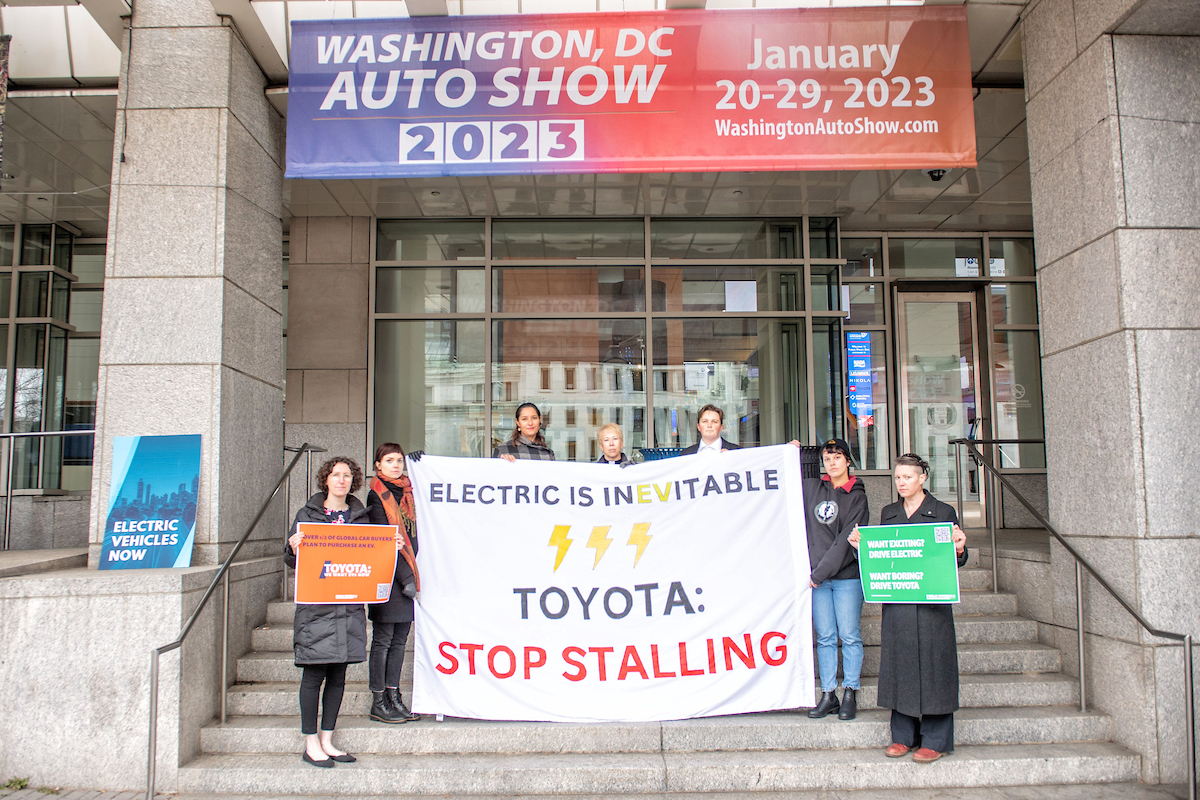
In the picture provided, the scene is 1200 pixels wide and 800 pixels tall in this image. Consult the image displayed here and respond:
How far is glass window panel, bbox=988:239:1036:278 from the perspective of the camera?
1000 cm

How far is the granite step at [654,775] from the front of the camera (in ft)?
14.6

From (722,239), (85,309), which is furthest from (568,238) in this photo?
(85,309)

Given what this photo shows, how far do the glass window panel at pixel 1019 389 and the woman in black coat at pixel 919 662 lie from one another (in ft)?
20.0

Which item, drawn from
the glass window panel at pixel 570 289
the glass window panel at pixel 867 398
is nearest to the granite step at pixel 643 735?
the glass window panel at pixel 867 398

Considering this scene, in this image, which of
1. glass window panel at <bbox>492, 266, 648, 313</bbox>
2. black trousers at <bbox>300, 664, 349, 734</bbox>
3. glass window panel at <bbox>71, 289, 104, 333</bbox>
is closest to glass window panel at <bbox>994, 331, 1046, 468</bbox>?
glass window panel at <bbox>492, 266, 648, 313</bbox>

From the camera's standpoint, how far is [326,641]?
14.5ft

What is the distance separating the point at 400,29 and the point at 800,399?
5.88m

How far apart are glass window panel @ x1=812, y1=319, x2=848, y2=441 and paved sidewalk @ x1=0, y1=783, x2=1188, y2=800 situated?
5.09 metres

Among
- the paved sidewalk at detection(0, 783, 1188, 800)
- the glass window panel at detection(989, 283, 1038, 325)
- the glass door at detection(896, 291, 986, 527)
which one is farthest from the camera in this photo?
the glass window panel at detection(989, 283, 1038, 325)

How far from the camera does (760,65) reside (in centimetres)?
591

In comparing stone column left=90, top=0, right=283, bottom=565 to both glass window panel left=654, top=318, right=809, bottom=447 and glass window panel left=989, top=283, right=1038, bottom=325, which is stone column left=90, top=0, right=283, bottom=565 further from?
glass window panel left=989, top=283, right=1038, bottom=325

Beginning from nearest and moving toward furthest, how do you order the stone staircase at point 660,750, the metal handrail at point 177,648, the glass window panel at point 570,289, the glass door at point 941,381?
the metal handrail at point 177,648
the stone staircase at point 660,750
the glass window panel at point 570,289
the glass door at point 941,381

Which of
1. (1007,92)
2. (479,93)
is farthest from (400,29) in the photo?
(1007,92)

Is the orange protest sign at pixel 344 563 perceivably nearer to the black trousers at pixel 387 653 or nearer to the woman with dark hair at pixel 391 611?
the woman with dark hair at pixel 391 611
